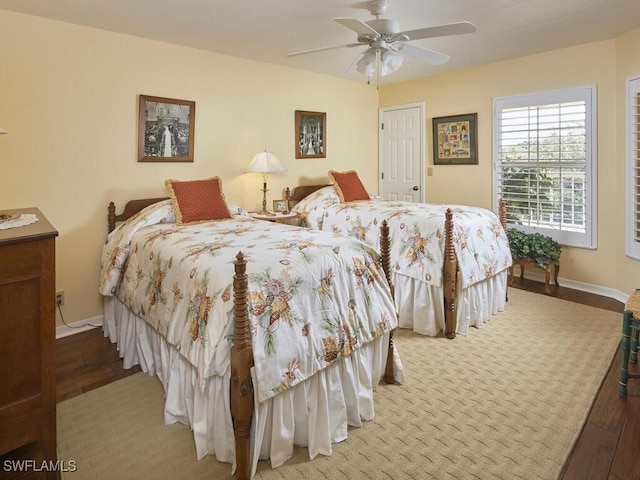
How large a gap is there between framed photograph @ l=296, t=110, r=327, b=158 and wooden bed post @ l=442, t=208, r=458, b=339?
2.36 meters

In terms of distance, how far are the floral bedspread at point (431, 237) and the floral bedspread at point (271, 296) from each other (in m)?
1.01

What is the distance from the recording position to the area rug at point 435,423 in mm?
1775

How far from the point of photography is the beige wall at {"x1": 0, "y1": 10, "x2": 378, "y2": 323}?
2.94 meters

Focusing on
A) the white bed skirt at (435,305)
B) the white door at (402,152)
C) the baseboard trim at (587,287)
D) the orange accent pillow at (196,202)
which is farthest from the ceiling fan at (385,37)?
the baseboard trim at (587,287)

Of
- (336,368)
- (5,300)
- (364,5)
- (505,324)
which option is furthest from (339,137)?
(5,300)

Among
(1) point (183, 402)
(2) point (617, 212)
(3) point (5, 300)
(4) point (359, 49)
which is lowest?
(1) point (183, 402)

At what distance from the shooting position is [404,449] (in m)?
1.89

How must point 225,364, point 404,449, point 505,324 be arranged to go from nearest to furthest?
point 225,364 < point 404,449 < point 505,324

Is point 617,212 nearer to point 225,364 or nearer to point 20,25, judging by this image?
point 225,364

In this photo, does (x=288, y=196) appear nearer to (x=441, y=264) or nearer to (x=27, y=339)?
(x=441, y=264)

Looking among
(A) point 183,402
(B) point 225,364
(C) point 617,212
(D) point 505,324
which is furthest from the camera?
(C) point 617,212

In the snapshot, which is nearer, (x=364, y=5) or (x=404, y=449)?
(x=404, y=449)

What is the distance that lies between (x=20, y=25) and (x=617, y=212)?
536 centimetres

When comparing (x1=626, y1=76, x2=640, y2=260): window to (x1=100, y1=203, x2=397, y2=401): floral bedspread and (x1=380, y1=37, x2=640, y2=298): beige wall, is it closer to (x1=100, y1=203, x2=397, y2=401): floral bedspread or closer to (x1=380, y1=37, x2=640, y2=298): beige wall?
(x1=380, y1=37, x2=640, y2=298): beige wall
